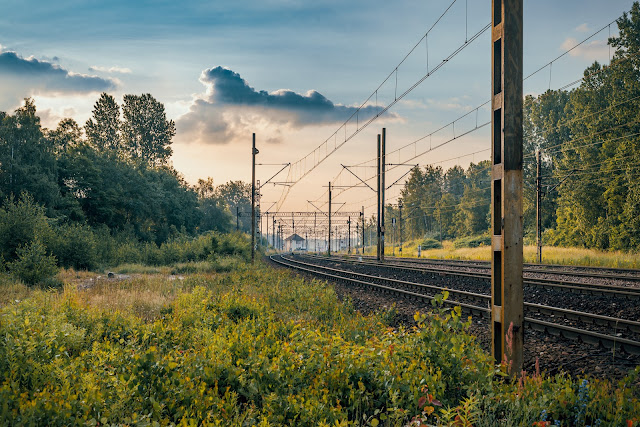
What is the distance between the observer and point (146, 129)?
70812 mm

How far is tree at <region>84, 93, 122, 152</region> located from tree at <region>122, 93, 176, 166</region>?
115cm

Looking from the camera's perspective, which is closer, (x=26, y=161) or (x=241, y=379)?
(x=241, y=379)

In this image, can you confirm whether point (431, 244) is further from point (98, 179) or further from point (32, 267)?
point (32, 267)

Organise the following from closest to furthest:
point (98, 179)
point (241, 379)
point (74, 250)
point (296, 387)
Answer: point (296, 387)
point (241, 379)
point (74, 250)
point (98, 179)

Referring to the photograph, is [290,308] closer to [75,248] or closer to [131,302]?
[131,302]

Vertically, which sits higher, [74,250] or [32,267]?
[74,250]

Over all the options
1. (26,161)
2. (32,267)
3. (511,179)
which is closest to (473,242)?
(26,161)

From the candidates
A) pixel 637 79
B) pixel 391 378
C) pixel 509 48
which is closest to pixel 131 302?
pixel 391 378

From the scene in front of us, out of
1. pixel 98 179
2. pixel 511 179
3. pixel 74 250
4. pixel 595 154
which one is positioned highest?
pixel 595 154

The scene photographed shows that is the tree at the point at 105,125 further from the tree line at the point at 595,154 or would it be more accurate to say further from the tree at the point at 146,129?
the tree line at the point at 595,154

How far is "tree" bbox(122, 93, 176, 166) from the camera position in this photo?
69.8 metres

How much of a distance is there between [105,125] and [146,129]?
18.7 feet

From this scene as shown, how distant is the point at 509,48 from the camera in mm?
6379

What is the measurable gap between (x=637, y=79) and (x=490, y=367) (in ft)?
157
